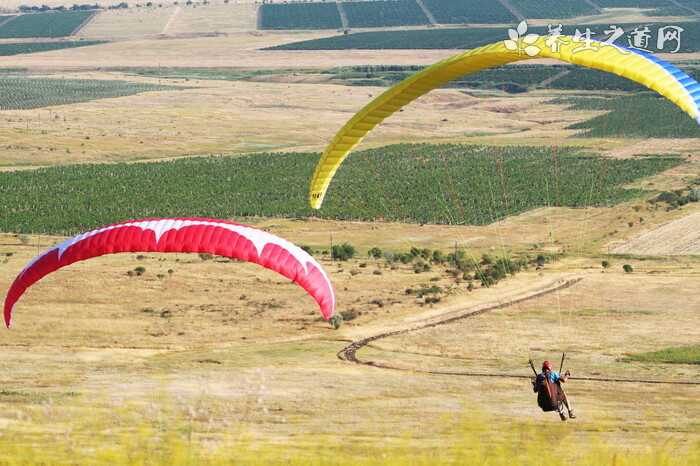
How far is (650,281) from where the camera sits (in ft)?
164

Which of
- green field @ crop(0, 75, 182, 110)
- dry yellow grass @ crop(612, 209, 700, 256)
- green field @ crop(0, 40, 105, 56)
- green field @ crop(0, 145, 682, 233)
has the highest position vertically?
green field @ crop(0, 40, 105, 56)

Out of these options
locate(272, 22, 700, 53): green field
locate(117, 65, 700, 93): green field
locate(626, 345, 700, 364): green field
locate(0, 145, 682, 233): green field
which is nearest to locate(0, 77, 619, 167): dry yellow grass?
locate(0, 145, 682, 233): green field

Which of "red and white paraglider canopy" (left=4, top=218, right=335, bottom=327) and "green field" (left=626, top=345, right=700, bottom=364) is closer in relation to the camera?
"red and white paraglider canopy" (left=4, top=218, right=335, bottom=327)

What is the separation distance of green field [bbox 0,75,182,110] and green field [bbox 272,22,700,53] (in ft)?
133

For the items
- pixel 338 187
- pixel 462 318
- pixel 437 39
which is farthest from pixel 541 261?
pixel 437 39

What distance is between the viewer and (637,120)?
4540 inches

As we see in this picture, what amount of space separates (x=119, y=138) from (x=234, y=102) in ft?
90.6

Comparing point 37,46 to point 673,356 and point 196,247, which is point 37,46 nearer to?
point 673,356

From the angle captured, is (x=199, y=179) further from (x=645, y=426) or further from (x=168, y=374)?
(x=645, y=426)

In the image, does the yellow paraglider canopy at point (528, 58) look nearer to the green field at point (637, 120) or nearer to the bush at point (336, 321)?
the bush at point (336, 321)

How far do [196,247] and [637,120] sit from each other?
97.4m

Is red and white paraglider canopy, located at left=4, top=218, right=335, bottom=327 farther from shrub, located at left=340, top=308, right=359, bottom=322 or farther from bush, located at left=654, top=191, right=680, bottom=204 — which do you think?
bush, located at left=654, top=191, right=680, bottom=204

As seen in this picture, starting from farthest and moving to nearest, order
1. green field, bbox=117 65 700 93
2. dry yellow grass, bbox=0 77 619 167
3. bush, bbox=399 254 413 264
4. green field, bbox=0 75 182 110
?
green field, bbox=117 65 700 93
green field, bbox=0 75 182 110
dry yellow grass, bbox=0 77 619 167
bush, bbox=399 254 413 264

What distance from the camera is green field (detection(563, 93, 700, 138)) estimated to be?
107625mm
